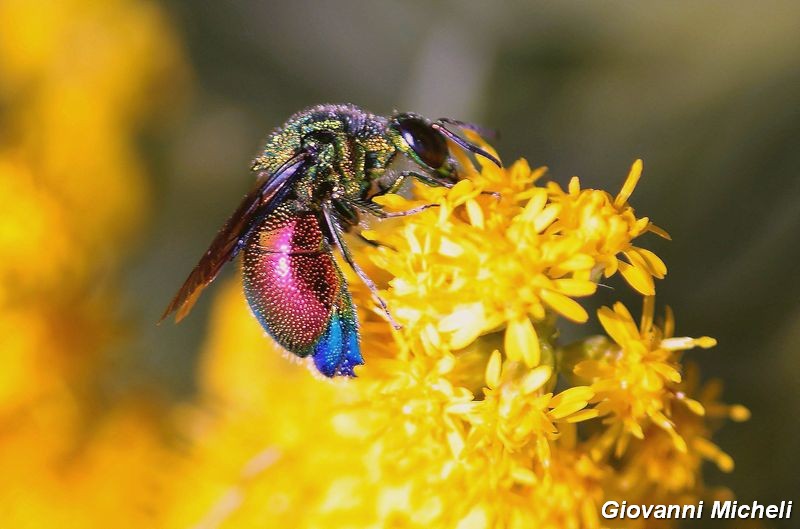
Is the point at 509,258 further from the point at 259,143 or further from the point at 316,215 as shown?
the point at 259,143

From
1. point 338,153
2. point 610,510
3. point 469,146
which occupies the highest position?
point 469,146

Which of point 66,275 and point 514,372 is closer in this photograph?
point 514,372

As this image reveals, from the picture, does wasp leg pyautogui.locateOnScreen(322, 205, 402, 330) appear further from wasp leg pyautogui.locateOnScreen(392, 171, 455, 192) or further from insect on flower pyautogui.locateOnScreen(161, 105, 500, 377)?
wasp leg pyautogui.locateOnScreen(392, 171, 455, 192)

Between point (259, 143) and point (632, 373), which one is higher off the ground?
point (632, 373)

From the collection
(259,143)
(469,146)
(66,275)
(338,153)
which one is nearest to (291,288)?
(338,153)

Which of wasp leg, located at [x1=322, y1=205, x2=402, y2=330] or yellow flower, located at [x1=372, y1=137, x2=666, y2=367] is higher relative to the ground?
yellow flower, located at [x1=372, y1=137, x2=666, y2=367]

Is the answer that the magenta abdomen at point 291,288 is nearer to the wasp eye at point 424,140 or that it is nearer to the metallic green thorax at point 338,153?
the metallic green thorax at point 338,153

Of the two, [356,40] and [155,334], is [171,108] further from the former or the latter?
[356,40]

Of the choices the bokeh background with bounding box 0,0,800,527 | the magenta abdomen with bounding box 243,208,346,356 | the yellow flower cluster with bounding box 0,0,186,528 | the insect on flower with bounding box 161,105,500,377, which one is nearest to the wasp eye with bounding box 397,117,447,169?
the insect on flower with bounding box 161,105,500,377
